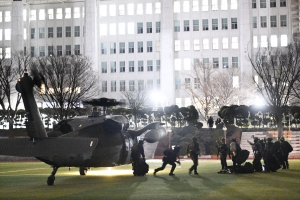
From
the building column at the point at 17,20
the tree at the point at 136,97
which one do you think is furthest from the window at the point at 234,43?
the building column at the point at 17,20

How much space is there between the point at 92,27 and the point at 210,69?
2356cm

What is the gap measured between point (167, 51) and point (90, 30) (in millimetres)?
14159

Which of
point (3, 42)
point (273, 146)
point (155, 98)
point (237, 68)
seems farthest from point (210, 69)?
point (273, 146)

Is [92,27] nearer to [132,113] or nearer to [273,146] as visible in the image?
[132,113]

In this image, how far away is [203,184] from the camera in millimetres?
22656

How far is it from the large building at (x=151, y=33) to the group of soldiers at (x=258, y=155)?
63031mm

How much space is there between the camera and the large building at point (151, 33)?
98.3 m

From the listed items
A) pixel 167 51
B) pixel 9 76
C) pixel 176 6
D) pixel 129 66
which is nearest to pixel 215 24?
pixel 176 6

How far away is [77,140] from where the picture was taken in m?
19.4

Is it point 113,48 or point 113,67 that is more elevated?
point 113,48

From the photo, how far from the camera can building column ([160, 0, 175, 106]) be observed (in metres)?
98.1

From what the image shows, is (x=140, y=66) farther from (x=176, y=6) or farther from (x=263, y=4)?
(x=263, y=4)

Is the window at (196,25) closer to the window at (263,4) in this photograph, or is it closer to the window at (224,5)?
the window at (224,5)

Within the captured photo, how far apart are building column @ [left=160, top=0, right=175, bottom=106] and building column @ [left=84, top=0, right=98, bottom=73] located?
38.6 feet
